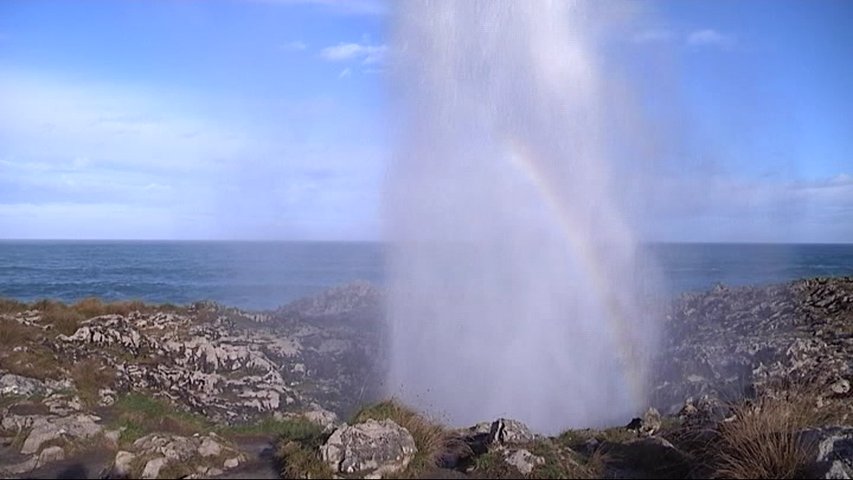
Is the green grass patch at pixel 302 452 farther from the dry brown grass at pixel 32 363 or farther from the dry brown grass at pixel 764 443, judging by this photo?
the dry brown grass at pixel 32 363

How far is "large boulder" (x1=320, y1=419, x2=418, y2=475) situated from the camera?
8.30 meters

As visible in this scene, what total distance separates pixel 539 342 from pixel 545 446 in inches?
361

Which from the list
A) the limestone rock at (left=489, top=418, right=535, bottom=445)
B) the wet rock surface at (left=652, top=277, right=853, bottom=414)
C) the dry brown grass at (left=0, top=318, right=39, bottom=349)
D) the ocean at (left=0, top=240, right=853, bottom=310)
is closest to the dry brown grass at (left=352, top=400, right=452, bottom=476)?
the limestone rock at (left=489, top=418, right=535, bottom=445)

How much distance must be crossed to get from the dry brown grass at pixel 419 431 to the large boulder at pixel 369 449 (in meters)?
0.17

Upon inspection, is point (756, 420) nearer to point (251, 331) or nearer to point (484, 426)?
point (484, 426)

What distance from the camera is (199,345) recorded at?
18.8m

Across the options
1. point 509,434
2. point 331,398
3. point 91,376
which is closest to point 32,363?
point 91,376

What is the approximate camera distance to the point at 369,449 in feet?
A: 27.8

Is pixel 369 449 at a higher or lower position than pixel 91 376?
higher

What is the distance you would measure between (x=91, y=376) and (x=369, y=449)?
33.1 ft

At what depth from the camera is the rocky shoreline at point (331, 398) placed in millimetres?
8633

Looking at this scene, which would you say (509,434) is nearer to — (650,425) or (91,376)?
(650,425)

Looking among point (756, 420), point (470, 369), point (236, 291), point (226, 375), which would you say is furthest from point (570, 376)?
point (236, 291)

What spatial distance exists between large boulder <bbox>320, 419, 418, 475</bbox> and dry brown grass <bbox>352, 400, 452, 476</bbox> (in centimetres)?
17
